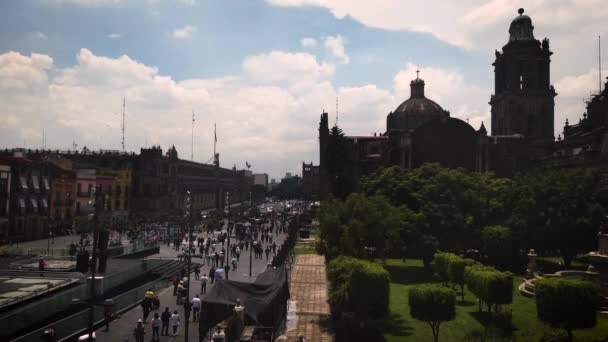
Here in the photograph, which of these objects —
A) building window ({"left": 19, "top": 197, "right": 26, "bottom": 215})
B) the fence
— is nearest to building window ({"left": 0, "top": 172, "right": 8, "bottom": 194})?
building window ({"left": 19, "top": 197, "right": 26, "bottom": 215})

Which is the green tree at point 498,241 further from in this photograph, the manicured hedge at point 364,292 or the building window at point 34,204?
the building window at point 34,204

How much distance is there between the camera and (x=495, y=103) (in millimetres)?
79875

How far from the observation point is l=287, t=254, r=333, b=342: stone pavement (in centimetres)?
2211

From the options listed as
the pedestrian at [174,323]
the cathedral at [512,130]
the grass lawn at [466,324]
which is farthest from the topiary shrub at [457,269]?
the cathedral at [512,130]

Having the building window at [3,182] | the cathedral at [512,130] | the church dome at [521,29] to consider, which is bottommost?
the building window at [3,182]

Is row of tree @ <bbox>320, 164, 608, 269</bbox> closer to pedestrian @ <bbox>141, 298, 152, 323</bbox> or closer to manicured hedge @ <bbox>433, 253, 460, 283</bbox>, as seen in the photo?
manicured hedge @ <bbox>433, 253, 460, 283</bbox>

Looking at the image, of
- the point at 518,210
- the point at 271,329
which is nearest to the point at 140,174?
the point at 518,210

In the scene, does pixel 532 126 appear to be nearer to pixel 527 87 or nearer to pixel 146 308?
pixel 527 87

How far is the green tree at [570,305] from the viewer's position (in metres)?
18.5

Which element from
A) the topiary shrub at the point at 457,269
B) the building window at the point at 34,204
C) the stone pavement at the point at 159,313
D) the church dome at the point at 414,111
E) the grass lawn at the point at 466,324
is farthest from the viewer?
the church dome at the point at 414,111

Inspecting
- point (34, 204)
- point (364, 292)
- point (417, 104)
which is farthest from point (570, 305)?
point (417, 104)

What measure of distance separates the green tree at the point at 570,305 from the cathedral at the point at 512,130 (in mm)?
43304

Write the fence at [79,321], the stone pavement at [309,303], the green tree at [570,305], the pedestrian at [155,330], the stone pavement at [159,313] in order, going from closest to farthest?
the fence at [79,321] → the green tree at [570,305] → the pedestrian at [155,330] → the stone pavement at [159,313] → the stone pavement at [309,303]

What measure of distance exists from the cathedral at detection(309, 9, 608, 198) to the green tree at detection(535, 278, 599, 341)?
4330cm
